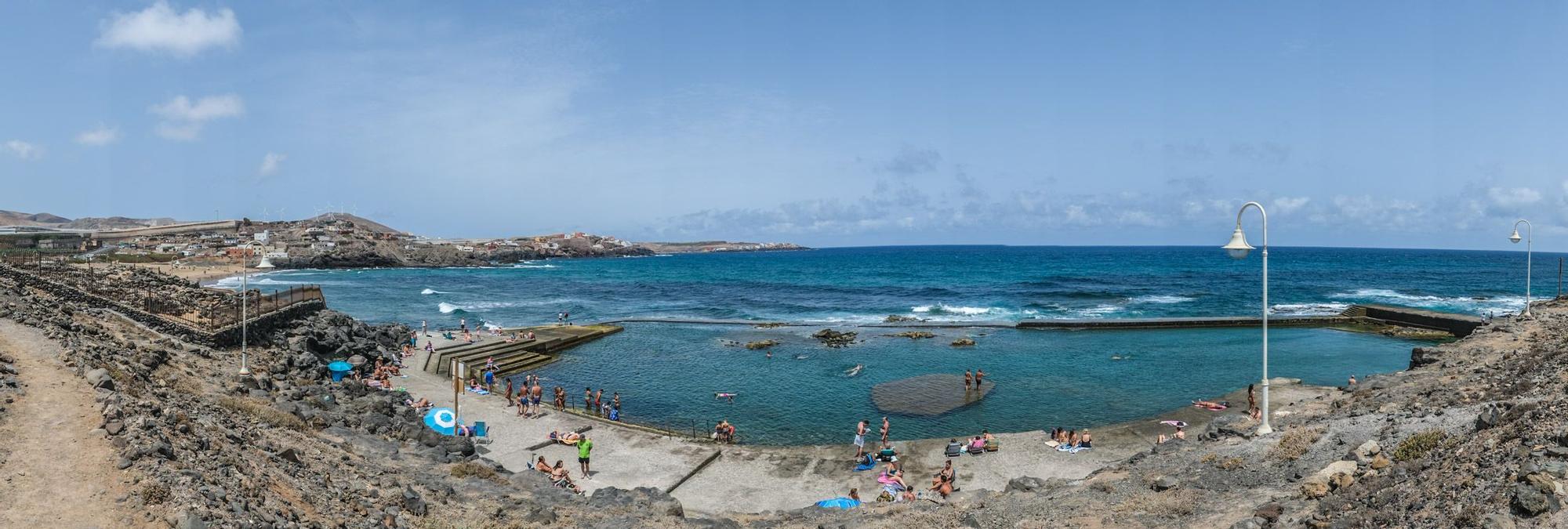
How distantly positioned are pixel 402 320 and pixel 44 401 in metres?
38.8

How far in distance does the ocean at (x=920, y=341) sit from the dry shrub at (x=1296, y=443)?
9710mm

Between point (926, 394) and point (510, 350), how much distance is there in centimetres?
2066

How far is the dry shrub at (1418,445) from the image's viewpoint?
1046 centimetres

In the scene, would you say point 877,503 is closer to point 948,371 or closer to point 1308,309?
point 948,371

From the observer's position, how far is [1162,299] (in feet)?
215

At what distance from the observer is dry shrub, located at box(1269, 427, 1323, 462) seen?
1264cm

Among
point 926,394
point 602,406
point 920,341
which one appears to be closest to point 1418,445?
point 926,394

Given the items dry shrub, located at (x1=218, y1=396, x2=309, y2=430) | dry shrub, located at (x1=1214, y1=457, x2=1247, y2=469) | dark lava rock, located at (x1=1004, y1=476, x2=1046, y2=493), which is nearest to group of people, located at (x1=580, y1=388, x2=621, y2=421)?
dry shrub, located at (x1=218, y1=396, x2=309, y2=430)

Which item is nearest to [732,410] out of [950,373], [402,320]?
[950,373]

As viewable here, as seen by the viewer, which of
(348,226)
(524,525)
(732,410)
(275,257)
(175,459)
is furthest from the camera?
(348,226)

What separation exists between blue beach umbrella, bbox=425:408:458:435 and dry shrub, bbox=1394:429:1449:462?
790 inches

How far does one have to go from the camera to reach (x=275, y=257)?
356 feet

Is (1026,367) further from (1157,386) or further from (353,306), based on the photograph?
(353,306)

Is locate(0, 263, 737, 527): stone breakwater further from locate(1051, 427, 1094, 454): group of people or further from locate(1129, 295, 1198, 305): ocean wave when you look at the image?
locate(1129, 295, 1198, 305): ocean wave
